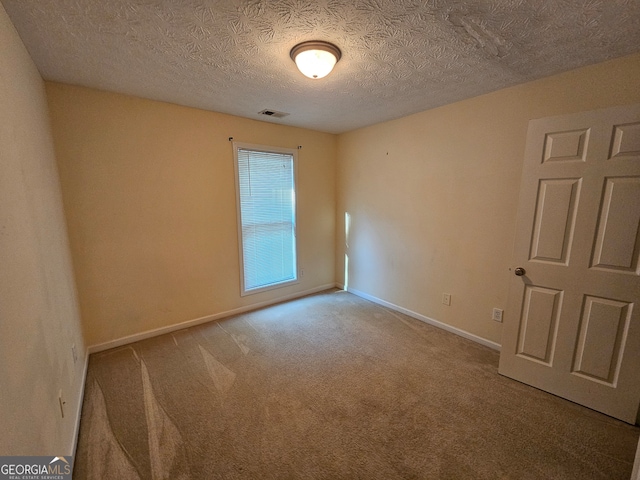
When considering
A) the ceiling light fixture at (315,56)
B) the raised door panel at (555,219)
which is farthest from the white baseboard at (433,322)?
the ceiling light fixture at (315,56)

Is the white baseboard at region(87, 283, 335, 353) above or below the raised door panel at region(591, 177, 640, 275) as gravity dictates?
below

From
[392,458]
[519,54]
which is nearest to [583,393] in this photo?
[392,458]

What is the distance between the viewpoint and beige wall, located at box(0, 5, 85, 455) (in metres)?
0.95

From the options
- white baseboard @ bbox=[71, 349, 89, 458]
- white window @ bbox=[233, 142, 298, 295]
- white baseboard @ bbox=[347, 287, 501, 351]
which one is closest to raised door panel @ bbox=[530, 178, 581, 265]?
white baseboard @ bbox=[347, 287, 501, 351]

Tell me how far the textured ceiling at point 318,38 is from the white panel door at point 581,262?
53cm

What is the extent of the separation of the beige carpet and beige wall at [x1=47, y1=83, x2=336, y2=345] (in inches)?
20.3

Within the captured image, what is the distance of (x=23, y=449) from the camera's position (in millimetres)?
940

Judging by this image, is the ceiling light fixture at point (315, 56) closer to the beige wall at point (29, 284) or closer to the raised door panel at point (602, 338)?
the beige wall at point (29, 284)

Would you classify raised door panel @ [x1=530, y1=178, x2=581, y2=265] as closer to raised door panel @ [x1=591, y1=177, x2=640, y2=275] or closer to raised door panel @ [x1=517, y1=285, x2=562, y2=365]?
raised door panel @ [x1=591, y1=177, x2=640, y2=275]

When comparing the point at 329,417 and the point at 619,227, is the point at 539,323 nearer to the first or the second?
the point at 619,227

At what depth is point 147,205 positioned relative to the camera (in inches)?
103

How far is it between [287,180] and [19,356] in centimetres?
295

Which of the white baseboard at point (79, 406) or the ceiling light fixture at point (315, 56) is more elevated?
the ceiling light fixture at point (315, 56)

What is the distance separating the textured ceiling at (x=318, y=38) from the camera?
4.32ft
